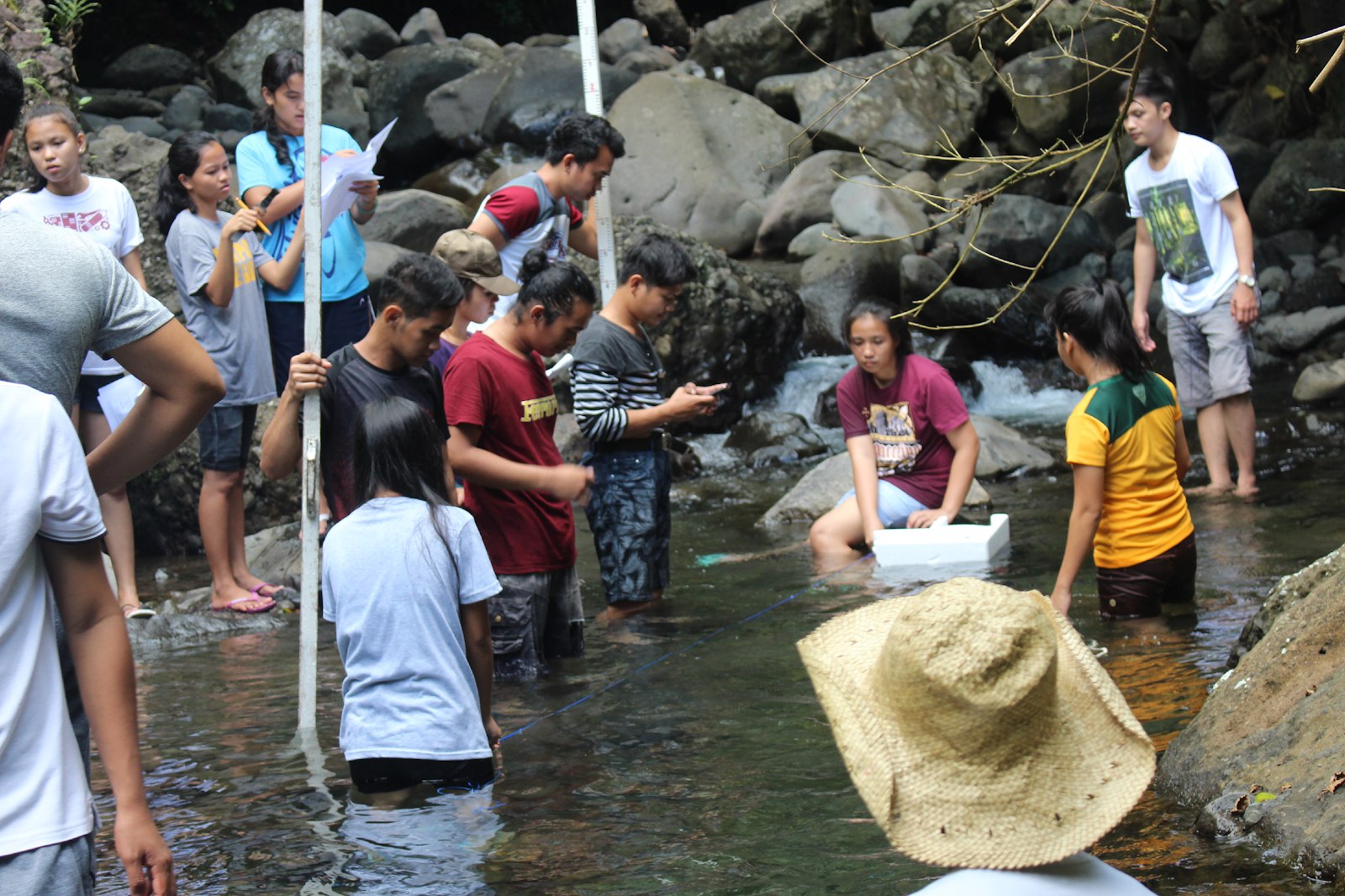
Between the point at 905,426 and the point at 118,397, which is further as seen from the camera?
the point at 905,426

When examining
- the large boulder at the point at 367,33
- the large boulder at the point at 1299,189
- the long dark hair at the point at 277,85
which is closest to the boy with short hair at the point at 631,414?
the long dark hair at the point at 277,85

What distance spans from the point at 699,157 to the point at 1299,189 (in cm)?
688

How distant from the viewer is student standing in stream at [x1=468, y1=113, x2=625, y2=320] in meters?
4.97

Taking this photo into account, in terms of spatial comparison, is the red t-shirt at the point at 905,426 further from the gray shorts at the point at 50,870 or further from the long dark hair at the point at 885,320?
the gray shorts at the point at 50,870

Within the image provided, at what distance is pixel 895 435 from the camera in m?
5.77

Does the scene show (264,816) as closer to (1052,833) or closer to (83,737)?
(83,737)

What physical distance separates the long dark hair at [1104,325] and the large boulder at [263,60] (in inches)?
536

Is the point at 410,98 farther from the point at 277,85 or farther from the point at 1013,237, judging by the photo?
the point at 277,85

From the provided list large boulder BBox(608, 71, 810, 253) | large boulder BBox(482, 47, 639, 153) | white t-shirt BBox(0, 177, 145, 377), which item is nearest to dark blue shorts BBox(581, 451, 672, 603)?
white t-shirt BBox(0, 177, 145, 377)

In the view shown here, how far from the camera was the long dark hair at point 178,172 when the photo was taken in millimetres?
5121

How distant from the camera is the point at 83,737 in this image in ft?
6.47

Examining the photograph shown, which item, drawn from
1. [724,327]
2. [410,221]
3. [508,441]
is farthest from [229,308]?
[410,221]

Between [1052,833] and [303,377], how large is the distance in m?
2.66

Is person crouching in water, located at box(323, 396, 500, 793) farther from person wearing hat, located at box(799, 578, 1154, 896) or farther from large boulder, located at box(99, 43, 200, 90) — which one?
large boulder, located at box(99, 43, 200, 90)
